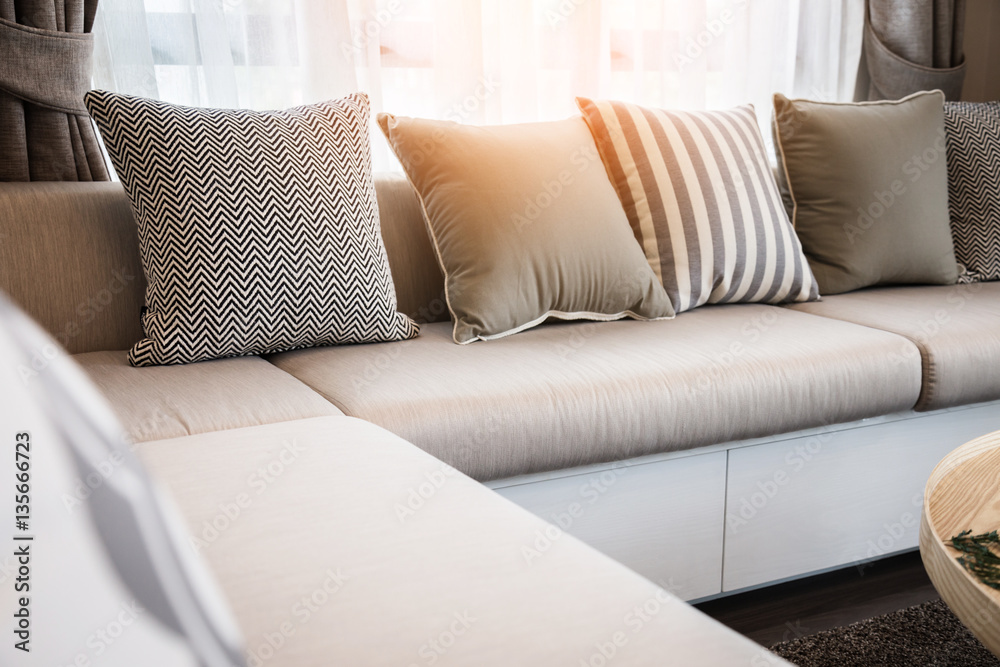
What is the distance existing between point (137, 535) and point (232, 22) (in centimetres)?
200

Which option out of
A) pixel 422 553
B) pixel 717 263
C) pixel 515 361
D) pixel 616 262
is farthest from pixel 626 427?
pixel 422 553

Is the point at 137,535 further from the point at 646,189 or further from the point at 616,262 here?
the point at 646,189

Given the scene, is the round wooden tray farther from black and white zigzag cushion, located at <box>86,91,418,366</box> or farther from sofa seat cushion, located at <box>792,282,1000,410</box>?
black and white zigzag cushion, located at <box>86,91,418,366</box>

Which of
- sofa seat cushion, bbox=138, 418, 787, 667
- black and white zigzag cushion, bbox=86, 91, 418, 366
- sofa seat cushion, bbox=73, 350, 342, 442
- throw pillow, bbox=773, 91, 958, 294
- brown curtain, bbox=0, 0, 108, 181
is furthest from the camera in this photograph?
throw pillow, bbox=773, 91, 958, 294

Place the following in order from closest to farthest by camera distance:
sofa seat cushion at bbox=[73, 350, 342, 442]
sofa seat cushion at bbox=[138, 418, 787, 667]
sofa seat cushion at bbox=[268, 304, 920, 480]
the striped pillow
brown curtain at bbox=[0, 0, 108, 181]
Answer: sofa seat cushion at bbox=[138, 418, 787, 667] < sofa seat cushion at bbox=[73, 350, 342, 442] < sofa seat cushion at bbox=[268, 304, 920, 480] < brown curtain at bbox=[0, 0, 108, 181] < the striped pillow

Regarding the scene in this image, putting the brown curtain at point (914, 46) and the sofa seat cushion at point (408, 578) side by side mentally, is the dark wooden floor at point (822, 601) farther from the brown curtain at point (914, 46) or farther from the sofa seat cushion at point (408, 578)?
the brown curtain at point (914, 46)

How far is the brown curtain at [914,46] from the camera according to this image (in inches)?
107

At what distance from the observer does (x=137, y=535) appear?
206mm

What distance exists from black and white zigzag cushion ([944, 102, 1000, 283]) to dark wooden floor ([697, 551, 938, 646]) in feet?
3.09

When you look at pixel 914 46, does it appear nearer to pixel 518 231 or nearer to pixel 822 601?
pixel 518 231

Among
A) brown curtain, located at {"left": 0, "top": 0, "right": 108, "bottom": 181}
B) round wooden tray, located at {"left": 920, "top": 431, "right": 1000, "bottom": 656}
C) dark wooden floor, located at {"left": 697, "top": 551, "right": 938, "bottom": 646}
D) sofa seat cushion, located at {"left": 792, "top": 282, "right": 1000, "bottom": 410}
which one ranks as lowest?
Answer: dark wooden floor, located at {"left": 697, "top": 551, "right": 938, "bottom": 646}

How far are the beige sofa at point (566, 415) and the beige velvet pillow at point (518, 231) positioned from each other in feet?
0.23

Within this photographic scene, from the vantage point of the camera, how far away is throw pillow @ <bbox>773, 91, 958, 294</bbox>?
210cm

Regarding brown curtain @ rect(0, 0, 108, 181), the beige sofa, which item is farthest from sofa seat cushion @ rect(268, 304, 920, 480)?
brown curtain @ rect(0, 0, 108, 181)
